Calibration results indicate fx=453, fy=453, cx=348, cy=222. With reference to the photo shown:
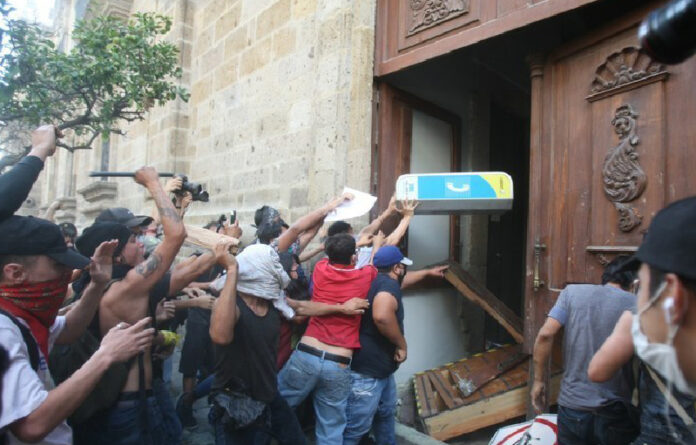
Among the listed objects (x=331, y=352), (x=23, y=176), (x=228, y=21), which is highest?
(x=228, y=21)

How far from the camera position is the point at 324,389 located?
3.13m

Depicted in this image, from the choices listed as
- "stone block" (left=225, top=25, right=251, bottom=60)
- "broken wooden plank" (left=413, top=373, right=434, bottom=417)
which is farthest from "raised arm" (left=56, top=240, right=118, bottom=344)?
"stone block" (left=225, top=25, right=251, bottom=60)

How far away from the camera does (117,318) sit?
2.33 meters

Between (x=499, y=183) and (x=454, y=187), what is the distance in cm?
32

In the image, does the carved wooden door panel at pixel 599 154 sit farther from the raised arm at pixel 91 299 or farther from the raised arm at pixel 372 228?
the raised arm at pixel 91 299

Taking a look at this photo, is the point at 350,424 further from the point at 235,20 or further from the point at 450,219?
the point at 235,20

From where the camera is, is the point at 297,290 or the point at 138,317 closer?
the point at 138,317

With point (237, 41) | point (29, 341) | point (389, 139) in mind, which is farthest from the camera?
point (237, 41)

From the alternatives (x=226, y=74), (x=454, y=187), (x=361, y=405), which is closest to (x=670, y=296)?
(x=454, y=187)

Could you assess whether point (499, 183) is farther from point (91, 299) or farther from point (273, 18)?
point (273, 18)

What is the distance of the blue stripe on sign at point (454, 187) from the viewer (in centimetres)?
333

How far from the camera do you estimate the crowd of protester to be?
1.46 m

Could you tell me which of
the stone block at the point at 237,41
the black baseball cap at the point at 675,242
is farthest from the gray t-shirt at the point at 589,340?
the stone block at the point at 237,41

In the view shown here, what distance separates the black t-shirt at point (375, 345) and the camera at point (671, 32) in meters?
2.16
